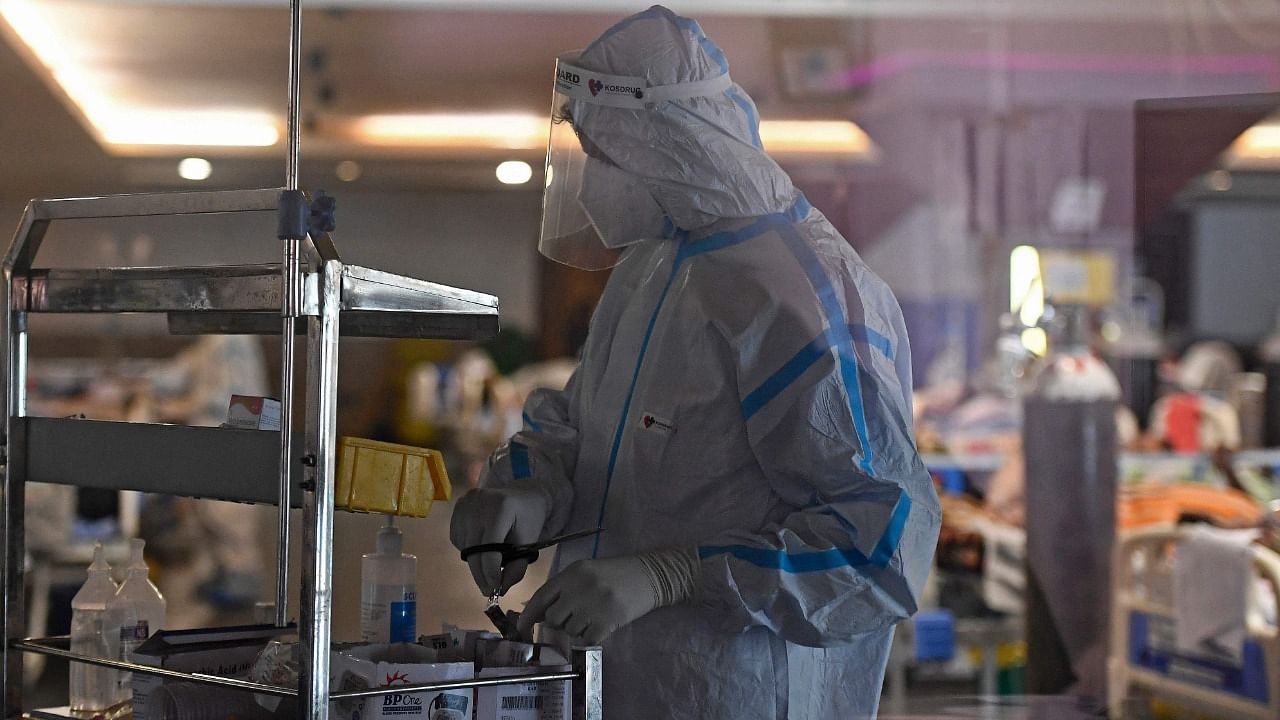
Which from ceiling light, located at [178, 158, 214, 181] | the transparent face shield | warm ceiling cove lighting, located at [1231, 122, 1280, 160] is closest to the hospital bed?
the transparent face shield

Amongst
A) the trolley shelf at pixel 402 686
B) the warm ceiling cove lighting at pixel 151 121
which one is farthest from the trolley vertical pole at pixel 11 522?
the warm ceiling cove lighting at pixel 151 121

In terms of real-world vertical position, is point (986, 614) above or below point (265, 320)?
below

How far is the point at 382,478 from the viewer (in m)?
0.97

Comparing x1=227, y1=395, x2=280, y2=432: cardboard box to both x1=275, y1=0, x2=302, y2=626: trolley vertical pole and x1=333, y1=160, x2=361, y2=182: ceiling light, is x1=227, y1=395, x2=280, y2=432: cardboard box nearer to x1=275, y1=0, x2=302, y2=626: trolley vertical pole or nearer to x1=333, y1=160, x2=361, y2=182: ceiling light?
x1=275, y1=0, x2=302, y2=626: trolley vertical pole

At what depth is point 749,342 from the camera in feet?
4.06

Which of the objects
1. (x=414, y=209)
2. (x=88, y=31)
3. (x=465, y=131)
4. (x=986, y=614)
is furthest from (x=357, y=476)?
(x=414, y=209)

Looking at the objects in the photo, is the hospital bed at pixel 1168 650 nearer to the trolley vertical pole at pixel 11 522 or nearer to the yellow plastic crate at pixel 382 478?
the yellow plastic crate at pixel 382 478

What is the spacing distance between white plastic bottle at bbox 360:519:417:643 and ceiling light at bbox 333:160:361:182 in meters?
5.72

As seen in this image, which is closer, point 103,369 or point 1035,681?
point 1035,681

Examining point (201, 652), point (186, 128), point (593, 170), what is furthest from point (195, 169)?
point (201, 652)

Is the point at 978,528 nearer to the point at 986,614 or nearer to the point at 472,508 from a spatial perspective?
the point at 986,614

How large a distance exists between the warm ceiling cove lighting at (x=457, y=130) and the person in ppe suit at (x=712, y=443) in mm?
5029

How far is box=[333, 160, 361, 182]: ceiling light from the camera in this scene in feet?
21.7

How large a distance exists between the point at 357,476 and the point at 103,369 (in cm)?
643
